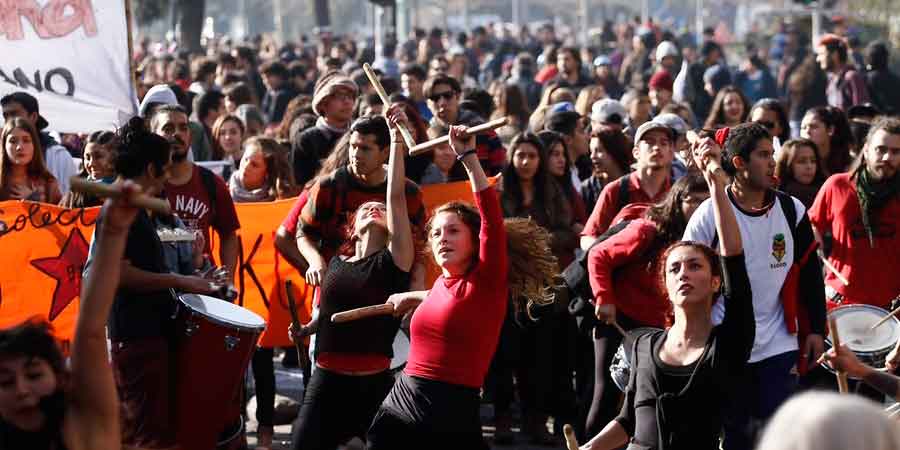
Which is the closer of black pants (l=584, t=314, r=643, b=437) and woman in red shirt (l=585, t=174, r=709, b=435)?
woman in red shirt (l=585, t=174, r=709, b=435)

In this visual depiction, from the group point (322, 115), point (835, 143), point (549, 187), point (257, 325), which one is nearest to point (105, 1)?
point (322, 115)

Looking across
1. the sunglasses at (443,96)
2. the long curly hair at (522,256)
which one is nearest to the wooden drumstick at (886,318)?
the long curly hair at (522,256)

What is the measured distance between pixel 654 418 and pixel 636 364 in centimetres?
24

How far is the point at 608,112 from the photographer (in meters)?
11.6

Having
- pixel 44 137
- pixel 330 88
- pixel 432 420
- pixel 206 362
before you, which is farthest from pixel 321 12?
pixel 432 420

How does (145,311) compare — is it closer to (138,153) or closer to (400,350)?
(138,153)

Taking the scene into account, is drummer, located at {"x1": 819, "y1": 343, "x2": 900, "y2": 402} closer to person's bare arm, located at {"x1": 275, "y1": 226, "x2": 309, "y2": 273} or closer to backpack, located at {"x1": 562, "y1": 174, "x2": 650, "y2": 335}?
backpack, located at {"x1": 562, "y1": 174, "x2": 650, "y2": 335}

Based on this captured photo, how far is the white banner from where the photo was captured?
32.1 ft

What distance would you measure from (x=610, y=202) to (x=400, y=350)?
4.44 feet

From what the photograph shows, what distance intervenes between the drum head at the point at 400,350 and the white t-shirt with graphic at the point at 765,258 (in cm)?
144

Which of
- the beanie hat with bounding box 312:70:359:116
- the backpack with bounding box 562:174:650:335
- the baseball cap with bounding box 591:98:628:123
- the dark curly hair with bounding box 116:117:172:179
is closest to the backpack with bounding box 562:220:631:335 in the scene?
the backpack with bounding box 562:174:650:335

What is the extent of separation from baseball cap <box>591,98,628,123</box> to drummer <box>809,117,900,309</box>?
3263 millimetres

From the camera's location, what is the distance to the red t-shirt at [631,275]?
7.41 m

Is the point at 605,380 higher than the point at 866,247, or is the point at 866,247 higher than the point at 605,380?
the point at 866,247
